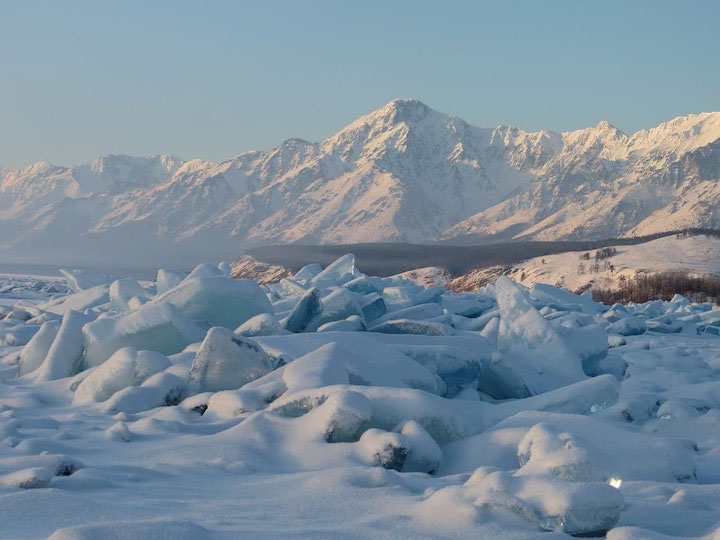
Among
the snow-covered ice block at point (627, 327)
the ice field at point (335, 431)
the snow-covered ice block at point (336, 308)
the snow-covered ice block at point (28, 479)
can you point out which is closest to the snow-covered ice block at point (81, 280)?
the ice field at point (335, 431)

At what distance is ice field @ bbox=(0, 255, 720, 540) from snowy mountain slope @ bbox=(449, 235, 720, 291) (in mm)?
99637

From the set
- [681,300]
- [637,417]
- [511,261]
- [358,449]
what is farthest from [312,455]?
A: [511,261]

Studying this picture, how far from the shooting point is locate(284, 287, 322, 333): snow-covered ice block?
878 centimetres

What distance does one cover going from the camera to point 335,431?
16.2 ft

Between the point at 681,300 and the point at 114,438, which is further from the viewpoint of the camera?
the point at 681,300

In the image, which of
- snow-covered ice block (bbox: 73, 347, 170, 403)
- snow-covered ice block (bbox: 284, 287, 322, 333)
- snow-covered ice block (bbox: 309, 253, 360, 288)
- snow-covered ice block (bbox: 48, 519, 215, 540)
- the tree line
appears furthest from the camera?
the tree line

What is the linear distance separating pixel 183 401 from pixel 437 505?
3.39 metres

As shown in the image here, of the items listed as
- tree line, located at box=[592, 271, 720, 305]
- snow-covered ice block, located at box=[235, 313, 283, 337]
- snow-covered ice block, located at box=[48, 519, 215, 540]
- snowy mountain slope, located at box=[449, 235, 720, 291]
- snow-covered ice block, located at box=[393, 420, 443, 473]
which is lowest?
tree line, located at box=[592, 271, 720, 305]

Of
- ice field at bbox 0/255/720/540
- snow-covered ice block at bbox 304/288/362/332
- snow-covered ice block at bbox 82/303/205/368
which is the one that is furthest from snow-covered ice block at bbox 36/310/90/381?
snow-covered ice block at bbox 304/288/362/332

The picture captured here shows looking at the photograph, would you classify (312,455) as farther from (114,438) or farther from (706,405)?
(706,405)

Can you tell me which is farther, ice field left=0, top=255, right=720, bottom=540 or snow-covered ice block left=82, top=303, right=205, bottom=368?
snow-covered ice block left=82, top=303, right=205, bottom=368

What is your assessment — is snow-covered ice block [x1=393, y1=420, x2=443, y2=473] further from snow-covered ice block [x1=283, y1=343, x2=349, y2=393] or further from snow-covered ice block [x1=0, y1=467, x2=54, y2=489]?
snow-covered ice block [x1=0, y1=467, x2=54, y2=489]

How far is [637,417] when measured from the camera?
21.7ft

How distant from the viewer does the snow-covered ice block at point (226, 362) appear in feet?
21.6
